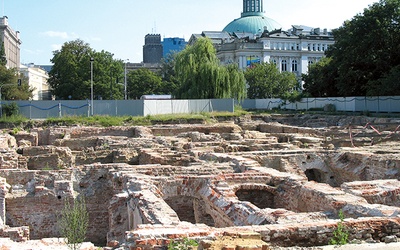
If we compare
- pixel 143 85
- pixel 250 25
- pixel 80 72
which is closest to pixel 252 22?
pixel 250 25

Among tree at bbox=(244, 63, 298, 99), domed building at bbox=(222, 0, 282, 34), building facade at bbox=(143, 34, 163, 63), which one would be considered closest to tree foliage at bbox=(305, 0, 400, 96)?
tree at bbox=(244, 63, 298, 99)

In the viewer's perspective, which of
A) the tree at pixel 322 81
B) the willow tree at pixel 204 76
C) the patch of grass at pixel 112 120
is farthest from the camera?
the tree at pixel 322 81

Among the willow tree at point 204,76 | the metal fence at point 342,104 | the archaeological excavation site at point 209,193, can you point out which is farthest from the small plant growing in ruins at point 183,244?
the willow tree at point 204,76

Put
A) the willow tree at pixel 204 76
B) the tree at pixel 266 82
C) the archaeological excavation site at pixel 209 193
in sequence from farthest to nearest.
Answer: the tree at pixel 266 82 < the willow tree at pixel 204 76 < the archaeological excavation site at pixel 209 193

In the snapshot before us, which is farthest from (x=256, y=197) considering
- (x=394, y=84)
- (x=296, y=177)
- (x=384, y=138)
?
(x=394, y=84)

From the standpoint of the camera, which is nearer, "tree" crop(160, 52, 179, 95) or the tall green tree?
the tall green tree

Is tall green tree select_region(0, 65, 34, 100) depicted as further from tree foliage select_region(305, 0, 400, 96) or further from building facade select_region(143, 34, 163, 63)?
building facade select_region(143, 34, 163, 63)

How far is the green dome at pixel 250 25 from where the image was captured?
317 ft

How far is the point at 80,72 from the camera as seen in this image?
177ft

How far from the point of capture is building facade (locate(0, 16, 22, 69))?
84.1 m

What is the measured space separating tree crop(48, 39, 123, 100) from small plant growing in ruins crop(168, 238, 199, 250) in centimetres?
4783

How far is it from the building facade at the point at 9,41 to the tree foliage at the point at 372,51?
56.3 meters

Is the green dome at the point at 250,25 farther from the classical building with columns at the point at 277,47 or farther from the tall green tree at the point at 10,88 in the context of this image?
A: the tall green tree at the point at 10,88

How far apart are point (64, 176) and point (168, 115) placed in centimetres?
2388
